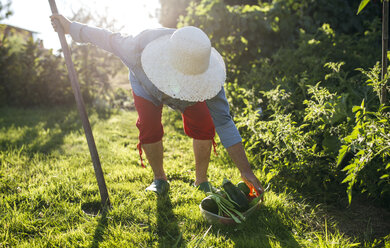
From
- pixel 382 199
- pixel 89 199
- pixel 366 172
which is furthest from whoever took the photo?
pixel 89 199

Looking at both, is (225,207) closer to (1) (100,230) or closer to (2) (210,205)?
(2) (210,205)

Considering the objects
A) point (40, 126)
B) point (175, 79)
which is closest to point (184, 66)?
point (175, 79)

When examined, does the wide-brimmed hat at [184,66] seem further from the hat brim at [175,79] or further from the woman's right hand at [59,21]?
the woman's right hand at [59,21]

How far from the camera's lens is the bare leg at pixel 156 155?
245 cm

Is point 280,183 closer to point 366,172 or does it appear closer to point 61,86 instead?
point 366,172

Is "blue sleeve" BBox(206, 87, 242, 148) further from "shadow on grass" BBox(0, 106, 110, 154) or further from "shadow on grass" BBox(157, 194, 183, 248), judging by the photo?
"shadow on grass" BBox(0, 106, 110, 154)

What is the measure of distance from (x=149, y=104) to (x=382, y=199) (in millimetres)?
1854

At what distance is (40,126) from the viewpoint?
4.62m

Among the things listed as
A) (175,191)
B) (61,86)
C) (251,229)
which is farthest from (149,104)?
(61,86)

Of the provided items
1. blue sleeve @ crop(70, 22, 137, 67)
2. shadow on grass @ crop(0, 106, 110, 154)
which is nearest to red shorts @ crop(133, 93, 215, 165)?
blue sleeve @ crop(70, 22, 137, 67)

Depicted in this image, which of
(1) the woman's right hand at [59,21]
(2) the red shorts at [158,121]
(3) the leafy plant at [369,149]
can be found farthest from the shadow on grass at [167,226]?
(1) the woman's right hand at [59,21]

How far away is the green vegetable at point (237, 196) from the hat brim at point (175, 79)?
65cm

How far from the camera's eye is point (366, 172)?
1882 millimetres

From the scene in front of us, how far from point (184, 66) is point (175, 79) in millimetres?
97
